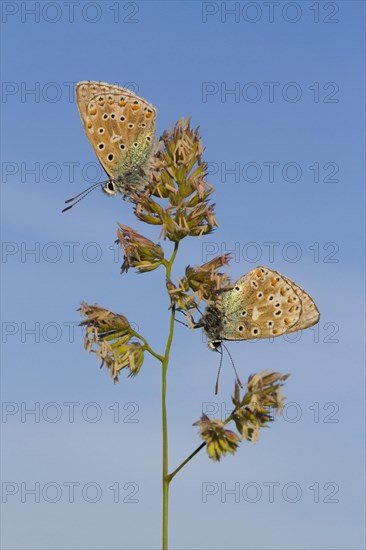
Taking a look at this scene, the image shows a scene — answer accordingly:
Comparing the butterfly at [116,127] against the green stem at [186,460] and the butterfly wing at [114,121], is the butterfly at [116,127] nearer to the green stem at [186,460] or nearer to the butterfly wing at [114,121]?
the butterfly wing at [114,121]

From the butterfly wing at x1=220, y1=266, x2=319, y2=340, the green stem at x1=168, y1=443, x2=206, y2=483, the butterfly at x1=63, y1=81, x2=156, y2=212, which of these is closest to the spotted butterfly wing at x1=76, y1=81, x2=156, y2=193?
the butterfly at x1=63, y1=81, x2=156, y2=212

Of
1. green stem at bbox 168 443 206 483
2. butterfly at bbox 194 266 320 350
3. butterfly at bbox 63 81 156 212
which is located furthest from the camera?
butterfly at bbox 63 81 156 212

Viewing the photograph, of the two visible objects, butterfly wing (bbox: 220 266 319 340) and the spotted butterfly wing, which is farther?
the spotted butterfly wing

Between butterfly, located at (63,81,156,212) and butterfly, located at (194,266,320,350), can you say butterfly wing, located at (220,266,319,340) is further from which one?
butterfly, located at (63,81,156,212)

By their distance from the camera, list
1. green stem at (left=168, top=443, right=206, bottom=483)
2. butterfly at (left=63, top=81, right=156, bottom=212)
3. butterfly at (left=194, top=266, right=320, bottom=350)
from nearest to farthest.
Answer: green stem at (left=168, top=443, right=206, bottom=483), butterfly at (left=194, top=266, right=320, bottom=350), butterfly at (left=63, top=81, right=156, bottom=212)

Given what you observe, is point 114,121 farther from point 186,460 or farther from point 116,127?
point 186,460

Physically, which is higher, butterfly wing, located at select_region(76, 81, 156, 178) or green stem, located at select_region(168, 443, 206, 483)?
Result: butterfly wing, located at select_region(76, 81, 156, 178)

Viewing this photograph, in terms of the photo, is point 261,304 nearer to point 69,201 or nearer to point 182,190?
point 182,190
